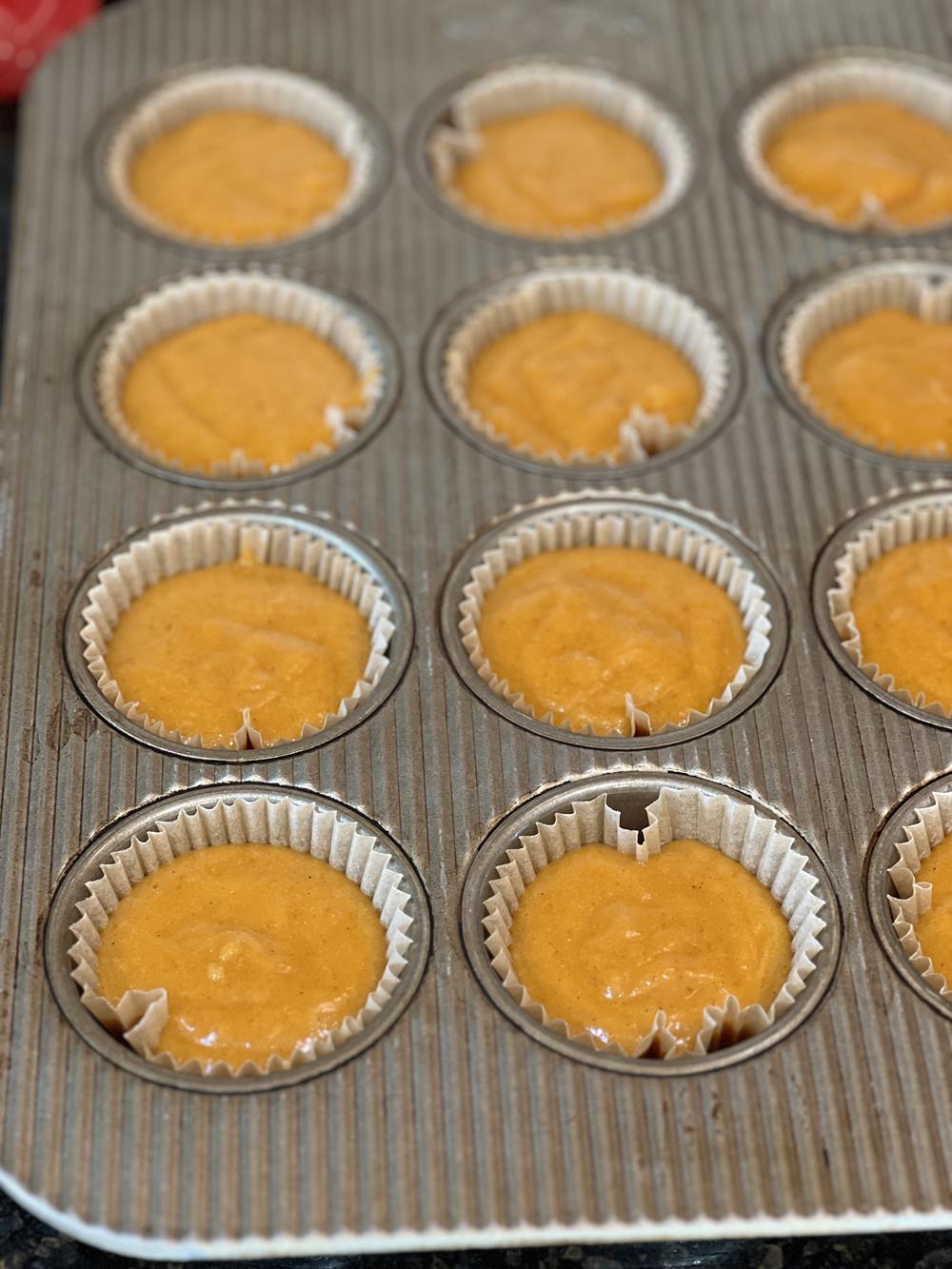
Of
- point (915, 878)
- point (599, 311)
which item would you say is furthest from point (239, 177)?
point (915, 878)

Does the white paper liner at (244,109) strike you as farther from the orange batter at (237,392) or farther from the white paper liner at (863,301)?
the white paper liner at (863,301)

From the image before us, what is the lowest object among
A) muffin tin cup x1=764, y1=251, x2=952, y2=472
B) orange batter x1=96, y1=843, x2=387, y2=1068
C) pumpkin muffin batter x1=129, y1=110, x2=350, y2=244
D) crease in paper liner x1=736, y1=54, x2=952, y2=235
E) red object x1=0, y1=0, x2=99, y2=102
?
orange batter x1=96, y1=843, x2=387, y2=1068

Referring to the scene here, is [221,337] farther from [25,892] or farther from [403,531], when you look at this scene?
[25,892]

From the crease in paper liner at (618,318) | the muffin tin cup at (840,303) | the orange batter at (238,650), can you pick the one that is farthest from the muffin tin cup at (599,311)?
the orange batter at (238,650)

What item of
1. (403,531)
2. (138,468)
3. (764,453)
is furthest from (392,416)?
(764,453)

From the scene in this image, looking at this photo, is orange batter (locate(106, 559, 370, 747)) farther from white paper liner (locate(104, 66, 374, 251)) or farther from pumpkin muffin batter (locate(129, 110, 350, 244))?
white paper liner (locate(104, 66, 374, 251))

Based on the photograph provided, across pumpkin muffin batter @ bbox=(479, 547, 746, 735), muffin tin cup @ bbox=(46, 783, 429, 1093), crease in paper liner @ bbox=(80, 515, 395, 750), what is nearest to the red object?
crease in paper liner @ bbox=(80, 515, 395, 750)
